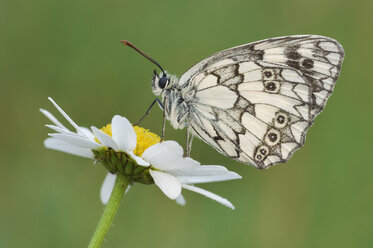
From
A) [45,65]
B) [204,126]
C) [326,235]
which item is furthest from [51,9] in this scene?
[326,235]

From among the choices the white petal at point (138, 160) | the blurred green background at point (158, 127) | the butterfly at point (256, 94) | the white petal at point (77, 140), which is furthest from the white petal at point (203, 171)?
the blurred green background at point (158, 127)

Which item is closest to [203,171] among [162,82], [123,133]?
[123,133]

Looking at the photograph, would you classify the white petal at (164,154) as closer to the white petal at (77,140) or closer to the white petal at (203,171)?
the white petal at (203,171)

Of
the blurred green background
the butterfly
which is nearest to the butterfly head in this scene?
the butterfly

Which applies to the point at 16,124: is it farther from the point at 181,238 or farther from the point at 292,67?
the point at 292,67

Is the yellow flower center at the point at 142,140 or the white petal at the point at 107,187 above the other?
the yellow flower center at the point at 142,140

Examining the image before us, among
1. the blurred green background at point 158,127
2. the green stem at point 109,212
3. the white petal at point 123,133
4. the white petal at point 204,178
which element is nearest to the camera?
the green stem at point 109,212
